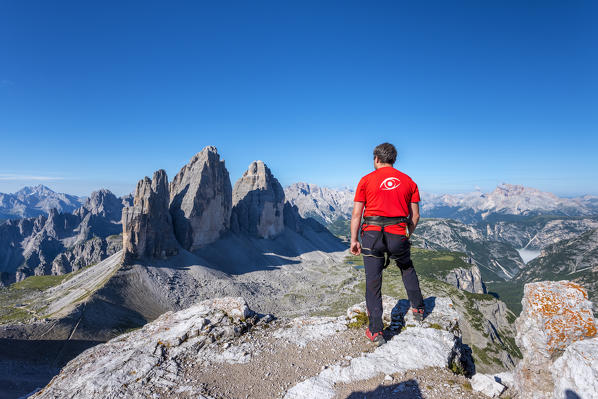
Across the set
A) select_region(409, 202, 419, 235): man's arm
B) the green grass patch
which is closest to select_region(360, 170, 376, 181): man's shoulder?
select_region(409, 202, 419, 235): man's arm

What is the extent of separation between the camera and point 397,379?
6.79m

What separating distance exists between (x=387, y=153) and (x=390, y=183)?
102 centimetres

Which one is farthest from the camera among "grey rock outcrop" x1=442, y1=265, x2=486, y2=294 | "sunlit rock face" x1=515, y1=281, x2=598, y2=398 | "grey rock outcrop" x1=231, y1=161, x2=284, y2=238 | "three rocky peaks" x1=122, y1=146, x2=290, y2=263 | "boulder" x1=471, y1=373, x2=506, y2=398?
"grey rock outcrop" x1=442, y1=265, x2=486, y2=294

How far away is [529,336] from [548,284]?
131 cm

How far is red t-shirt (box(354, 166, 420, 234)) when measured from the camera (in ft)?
25.8

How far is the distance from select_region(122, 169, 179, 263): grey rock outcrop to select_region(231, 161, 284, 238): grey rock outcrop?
39872mm

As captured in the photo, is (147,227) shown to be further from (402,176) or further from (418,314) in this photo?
(402,176)

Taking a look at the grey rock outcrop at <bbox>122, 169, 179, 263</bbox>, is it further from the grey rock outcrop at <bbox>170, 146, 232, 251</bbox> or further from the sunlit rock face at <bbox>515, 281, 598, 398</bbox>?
the sunlit rock face at <bbox>515, 281, 598, 398</bbox>

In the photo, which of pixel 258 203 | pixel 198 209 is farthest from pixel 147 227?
pixel 258 203

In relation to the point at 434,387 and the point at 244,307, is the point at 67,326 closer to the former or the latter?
the point at 244,307

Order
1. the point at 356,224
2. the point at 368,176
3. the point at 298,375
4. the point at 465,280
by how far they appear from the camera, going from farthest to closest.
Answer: the point at 465,280, the point at 368,176, the point at 298,375, the point at 356,224

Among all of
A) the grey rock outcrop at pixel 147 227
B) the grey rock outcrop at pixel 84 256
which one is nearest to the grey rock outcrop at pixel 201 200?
the grey rock outcrop at pixel 147 227

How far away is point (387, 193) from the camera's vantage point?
25.9 ft

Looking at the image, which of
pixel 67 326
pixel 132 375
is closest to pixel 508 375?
pixel 132 375
